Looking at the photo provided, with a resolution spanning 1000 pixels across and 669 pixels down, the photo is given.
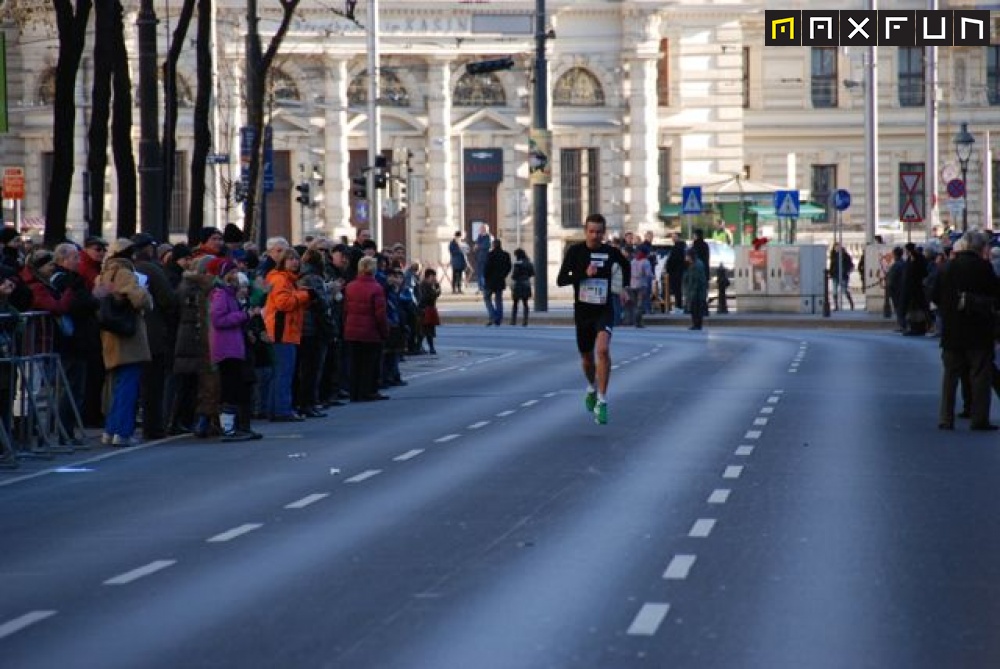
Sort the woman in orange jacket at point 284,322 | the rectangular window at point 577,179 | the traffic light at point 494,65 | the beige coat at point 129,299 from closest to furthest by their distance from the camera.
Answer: the beige coat at point 129,299 < the woman in orange jacket at point 284,322 < the traffic light at point 494,65 < the rectangular window at point 577,179

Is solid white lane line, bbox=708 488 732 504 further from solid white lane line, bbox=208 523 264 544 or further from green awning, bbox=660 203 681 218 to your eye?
green awning, bbox=660 203 681 218

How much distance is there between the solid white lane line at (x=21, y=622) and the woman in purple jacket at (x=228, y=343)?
35.7 feet

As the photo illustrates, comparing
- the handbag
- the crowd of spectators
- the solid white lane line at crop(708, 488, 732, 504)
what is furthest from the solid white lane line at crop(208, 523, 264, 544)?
the handbag

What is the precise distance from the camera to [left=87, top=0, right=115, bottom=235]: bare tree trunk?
1193 inches

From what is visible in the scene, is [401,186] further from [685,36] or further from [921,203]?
[921,203]

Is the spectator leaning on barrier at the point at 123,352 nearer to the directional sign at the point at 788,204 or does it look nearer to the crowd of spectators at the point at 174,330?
the crowd of spectators at the point at 174,330

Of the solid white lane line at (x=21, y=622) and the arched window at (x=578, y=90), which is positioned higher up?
the arched window at (x=578, y=90)

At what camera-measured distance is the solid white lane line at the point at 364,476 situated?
18.0 meters

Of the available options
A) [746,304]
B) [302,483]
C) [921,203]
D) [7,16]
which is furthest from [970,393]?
[921,203]

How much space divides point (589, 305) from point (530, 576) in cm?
1116

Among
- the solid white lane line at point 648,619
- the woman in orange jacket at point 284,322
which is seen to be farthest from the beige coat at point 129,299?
the solid white lane line at point 648,619

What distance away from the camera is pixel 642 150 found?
78.9 m

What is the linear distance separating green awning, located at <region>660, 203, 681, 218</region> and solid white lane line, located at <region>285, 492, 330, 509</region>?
62.9 metres

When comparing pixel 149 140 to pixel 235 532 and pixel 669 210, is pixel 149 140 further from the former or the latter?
pixel 669 210
